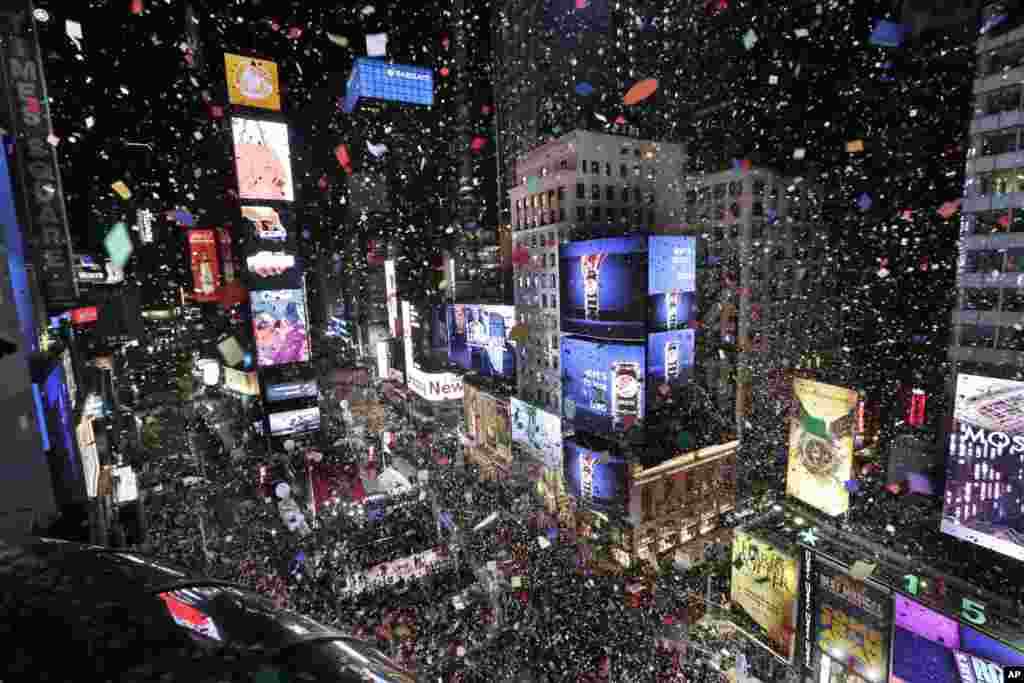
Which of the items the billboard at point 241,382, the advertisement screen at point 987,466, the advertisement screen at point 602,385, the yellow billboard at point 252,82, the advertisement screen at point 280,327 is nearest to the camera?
the advertisement screen at point 987,466

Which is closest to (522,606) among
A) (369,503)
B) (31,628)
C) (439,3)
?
(369,503)

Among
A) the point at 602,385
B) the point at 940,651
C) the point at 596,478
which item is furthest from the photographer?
the point at 602,385

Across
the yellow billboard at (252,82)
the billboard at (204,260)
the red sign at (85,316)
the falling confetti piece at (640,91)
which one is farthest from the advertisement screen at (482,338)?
the red sign at (85,316)

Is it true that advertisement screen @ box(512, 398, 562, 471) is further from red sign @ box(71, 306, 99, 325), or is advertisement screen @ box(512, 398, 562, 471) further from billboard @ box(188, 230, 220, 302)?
billboard @ box(188, 230, 220, 302)

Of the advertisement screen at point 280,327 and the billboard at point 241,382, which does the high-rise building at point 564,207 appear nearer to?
the advertisement screen at point 280,327

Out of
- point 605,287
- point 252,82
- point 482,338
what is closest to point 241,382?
point 482,338

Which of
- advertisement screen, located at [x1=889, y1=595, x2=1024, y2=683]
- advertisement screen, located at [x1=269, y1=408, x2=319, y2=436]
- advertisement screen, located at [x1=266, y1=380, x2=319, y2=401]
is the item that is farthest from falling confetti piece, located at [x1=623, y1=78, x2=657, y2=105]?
advertisement screen, located at [x1=889, y1=595, x2=1024, y2=683]

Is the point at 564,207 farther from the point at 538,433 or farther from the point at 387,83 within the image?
the point at 387,83
